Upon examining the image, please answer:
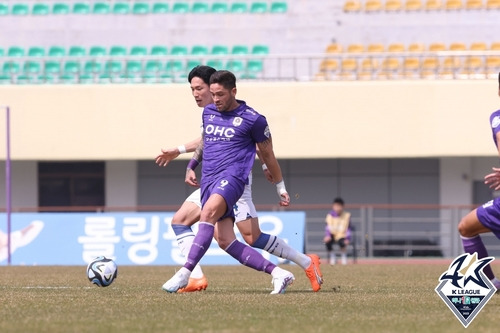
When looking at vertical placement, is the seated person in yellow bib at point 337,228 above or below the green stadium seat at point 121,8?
below

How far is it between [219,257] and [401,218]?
21.8 ft

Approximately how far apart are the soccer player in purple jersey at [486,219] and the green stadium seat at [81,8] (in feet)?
81.1

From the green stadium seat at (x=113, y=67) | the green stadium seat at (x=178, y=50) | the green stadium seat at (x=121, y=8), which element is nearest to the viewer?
the green stadium seat at (x=113, y=67)

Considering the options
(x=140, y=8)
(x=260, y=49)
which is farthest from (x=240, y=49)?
(x=140, y=8)

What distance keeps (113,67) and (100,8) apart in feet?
11.7

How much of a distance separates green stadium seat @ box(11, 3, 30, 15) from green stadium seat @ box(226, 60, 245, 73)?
739cm

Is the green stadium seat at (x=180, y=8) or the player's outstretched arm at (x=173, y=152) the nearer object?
the player's outstretched arm at (x=173, y=152)

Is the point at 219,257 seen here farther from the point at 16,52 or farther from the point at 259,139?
the point at 259,139

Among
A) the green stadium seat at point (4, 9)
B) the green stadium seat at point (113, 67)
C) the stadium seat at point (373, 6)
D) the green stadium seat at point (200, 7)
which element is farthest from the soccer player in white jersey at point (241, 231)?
the green stadium seat at point (4, 9)

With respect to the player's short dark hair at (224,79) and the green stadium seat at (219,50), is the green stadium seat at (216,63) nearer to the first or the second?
the green stadium seat at (219,50)

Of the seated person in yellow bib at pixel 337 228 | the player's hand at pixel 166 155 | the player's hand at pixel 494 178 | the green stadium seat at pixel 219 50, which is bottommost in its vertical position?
the seated person in yellow bib at pixel 337 228

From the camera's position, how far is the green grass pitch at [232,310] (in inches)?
290

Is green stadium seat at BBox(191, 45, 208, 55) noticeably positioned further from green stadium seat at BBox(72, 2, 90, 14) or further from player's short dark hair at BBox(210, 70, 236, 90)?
player's short dark hair at BBox(210, 70, 236, 90)

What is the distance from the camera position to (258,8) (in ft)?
106
